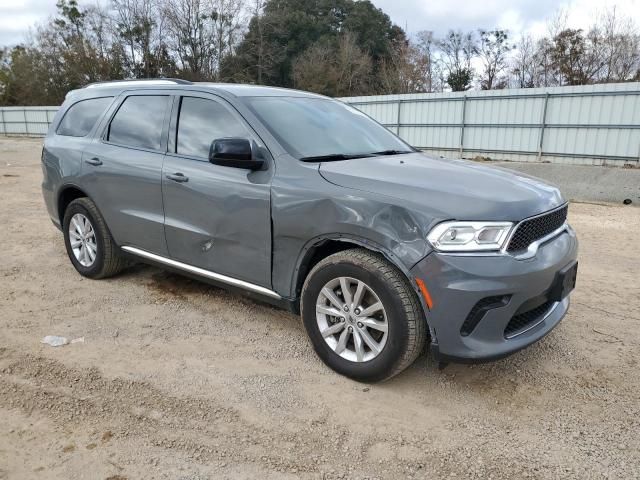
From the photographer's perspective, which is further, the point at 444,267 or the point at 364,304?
the point at 364,304

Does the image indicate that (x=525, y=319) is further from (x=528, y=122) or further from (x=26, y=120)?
(x=26, y=120)

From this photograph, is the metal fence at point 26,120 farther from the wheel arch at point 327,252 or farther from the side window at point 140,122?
the wheel arch at point 327,252

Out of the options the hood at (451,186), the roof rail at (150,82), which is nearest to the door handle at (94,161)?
the roof rail at (150,82)

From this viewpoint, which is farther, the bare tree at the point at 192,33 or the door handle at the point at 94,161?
the bare tree at the point at 192,33

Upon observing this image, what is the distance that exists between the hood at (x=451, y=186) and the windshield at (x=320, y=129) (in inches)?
8.9

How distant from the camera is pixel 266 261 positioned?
10.9 feet

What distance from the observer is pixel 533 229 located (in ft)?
9.18

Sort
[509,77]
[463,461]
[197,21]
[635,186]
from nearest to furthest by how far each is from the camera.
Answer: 1. [463,461]
2. [635,186]
3. [509,77]
4. [197,21]

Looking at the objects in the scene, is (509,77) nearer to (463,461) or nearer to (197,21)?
(197,21)

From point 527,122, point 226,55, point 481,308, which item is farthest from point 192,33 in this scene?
point 481,308

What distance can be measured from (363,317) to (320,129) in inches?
59.0

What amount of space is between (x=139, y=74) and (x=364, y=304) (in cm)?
4101

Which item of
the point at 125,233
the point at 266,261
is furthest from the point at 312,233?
the point at 125,233

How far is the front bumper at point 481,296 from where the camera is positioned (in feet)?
8.37
